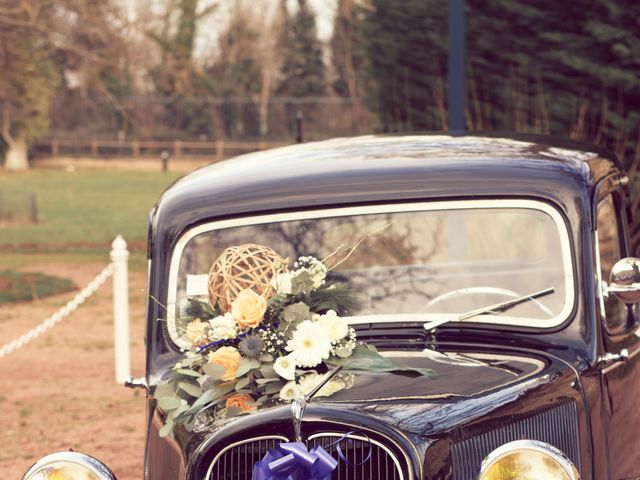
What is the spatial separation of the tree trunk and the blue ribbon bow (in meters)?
48.1

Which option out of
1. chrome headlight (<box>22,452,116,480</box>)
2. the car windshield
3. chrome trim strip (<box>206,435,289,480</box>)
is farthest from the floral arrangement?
the car windshield

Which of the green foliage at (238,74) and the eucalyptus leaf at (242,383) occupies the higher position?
the green foliage at (238,74)

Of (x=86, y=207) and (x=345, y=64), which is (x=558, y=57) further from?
(x=345, y=64)

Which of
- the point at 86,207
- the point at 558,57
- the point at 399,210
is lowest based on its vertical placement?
the point at 86,207

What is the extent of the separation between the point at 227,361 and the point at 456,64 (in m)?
7.96

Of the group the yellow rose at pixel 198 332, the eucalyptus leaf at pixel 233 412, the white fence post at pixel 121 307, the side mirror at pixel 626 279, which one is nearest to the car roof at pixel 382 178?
the side mirror at pixel 626 279

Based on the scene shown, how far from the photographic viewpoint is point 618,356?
4418 millimetres

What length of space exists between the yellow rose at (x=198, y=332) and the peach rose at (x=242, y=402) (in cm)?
26

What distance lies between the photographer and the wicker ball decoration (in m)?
3.94

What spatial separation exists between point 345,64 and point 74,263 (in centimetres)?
3379

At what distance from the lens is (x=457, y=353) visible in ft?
13.6

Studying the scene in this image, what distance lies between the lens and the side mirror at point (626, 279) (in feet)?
13.9

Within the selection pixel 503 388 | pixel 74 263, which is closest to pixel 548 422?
pixel 503 388

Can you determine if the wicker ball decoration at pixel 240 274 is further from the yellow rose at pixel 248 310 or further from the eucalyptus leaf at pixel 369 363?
the eucalyptus leaf at pixel 369 363
